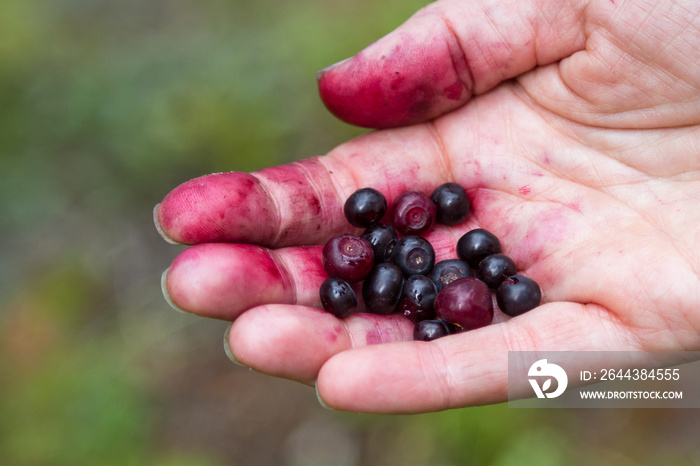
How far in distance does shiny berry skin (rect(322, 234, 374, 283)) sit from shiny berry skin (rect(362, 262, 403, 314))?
2.7 inches

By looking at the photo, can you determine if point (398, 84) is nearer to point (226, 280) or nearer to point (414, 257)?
point (414, 257)

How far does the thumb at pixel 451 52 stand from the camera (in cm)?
389

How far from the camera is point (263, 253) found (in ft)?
10.9

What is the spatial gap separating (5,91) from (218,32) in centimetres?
204

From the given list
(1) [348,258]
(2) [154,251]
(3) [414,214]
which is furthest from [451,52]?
(2) [154,251]

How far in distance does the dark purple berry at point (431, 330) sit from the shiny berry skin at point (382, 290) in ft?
0.68

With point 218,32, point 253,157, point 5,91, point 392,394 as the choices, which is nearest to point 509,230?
point 392,394

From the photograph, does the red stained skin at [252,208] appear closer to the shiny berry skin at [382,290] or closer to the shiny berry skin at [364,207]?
the shiny berry skin at [364,207]

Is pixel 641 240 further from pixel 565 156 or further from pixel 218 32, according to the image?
pixel 218 32

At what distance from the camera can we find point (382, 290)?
3.43 meters

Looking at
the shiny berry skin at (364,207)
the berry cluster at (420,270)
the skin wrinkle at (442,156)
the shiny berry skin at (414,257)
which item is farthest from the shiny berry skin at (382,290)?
the skin wrinkle at (442,156)

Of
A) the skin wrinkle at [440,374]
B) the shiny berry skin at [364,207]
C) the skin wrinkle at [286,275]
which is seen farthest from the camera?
the shiny berry skin at [364,207]

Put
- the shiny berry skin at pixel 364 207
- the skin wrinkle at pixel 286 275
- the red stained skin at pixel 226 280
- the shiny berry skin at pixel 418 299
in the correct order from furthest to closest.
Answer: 1. the shiny berry skin at pixel 364 207
2. the shiny berry skin at pixel 418 299
3. the skin wrinkle at pixel 286 275
4. the red stained skin at pixel 226 280

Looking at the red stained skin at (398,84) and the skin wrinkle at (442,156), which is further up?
the red stained skin at (398,84)
